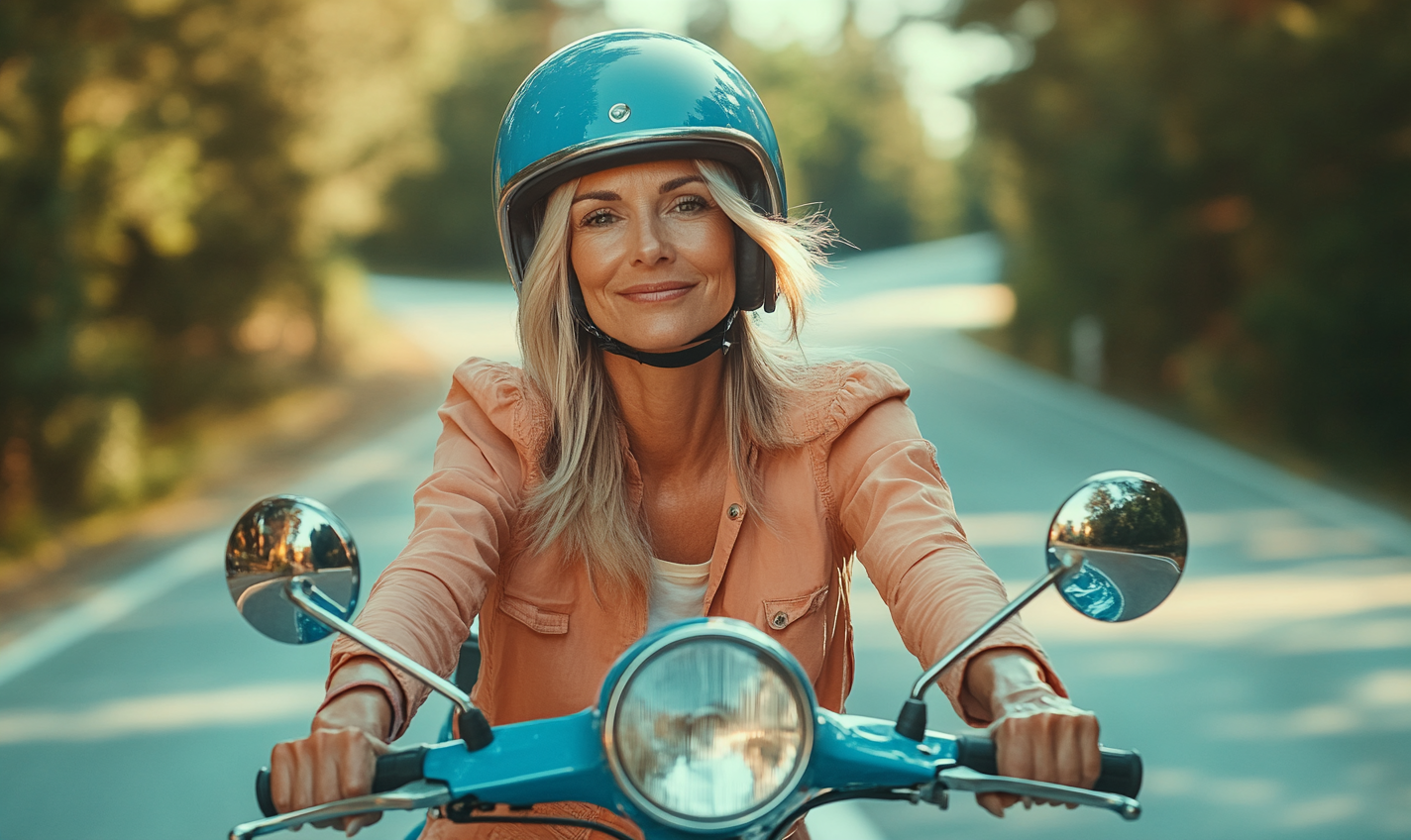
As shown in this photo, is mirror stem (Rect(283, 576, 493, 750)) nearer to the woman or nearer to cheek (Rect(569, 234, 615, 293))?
the woman

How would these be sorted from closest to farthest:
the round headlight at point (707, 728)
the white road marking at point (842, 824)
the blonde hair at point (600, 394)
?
the round headlight at point (707, 728) → the blonde hair at point (600, 394) → the white road marking at point (842, 824)

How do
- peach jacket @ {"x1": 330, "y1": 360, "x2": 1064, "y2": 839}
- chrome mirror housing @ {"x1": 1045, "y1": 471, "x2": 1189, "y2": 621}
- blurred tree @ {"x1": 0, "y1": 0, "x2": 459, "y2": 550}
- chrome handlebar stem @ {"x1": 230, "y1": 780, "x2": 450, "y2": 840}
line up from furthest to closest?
blurred tree @ {"x1": 0, "y1": 0, "x2": 459, "y2": 550} → peach jacket @ {"x1": 330, "y1": 360, "x2": 1064, "y2": 839} → chrome mirror housing @ {"x1": 1045, "y1": 471, "x2": 1189, "y2": 621} → chrome handlebar stem @ {"x1": 230, "y1": 780, "x2": 450, "y2": 840}

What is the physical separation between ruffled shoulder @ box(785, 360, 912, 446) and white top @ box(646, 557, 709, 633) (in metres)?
0.29

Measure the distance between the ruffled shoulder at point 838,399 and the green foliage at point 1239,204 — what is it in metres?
11.7

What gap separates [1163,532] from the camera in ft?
6.29

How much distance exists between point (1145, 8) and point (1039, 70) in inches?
206

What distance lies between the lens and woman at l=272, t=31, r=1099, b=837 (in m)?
2.48

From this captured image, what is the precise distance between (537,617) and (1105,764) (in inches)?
41.2

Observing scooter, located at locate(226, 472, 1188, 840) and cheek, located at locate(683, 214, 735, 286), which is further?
cheek, located at locate(683, 214, 735, 286)

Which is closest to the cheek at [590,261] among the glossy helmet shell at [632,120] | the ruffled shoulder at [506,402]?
the glossy helmet shell at [632,120]

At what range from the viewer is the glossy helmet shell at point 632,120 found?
2.54m

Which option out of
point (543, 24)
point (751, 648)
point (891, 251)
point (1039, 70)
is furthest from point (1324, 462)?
point (543, 24)

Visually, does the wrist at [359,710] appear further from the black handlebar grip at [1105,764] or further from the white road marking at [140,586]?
the white road marking at [140,586]

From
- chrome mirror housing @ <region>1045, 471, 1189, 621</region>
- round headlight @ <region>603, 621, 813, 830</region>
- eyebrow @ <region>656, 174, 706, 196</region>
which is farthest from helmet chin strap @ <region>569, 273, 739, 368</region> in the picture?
round headlight @ <region>603, 621, 813, 830</region>
